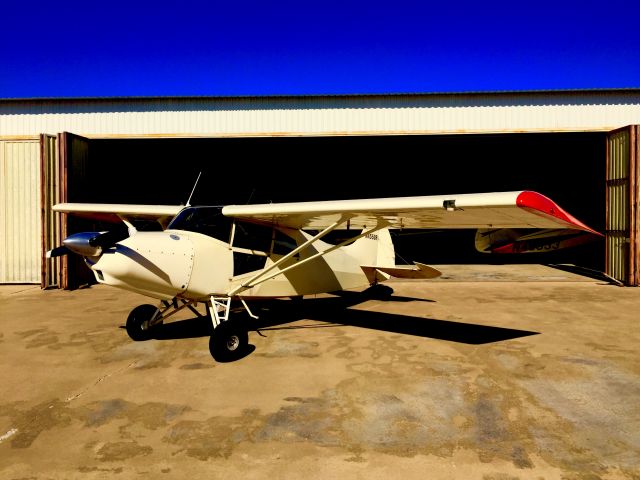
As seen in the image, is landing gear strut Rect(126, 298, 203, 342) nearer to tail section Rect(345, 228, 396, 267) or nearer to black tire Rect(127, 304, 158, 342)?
black tire Rect(127, 304, 158, 342)

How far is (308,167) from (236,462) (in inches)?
774

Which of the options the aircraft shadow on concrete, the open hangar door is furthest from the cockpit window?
the open hangar door

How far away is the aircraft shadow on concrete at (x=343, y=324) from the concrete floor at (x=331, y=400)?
0.21 feet

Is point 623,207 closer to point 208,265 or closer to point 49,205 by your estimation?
point 208,265

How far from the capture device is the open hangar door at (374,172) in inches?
723

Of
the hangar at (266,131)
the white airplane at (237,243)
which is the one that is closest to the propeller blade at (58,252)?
the white airplane at (237,243)

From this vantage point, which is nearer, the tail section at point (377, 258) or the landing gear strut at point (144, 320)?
the landing gear strut at point (144, 320)

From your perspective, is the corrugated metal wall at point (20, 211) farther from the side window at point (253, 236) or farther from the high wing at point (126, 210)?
the side window at point (253, 236)

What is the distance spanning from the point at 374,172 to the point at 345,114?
28.7ft

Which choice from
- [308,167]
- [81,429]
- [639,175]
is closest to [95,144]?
[308,167]

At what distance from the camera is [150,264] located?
586 centimetres

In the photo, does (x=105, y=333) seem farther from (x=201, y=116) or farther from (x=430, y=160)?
(x=430, y=160)

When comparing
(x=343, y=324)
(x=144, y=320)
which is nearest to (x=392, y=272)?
Answer: (x=343, y=324)

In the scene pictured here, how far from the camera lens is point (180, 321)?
8.76m
